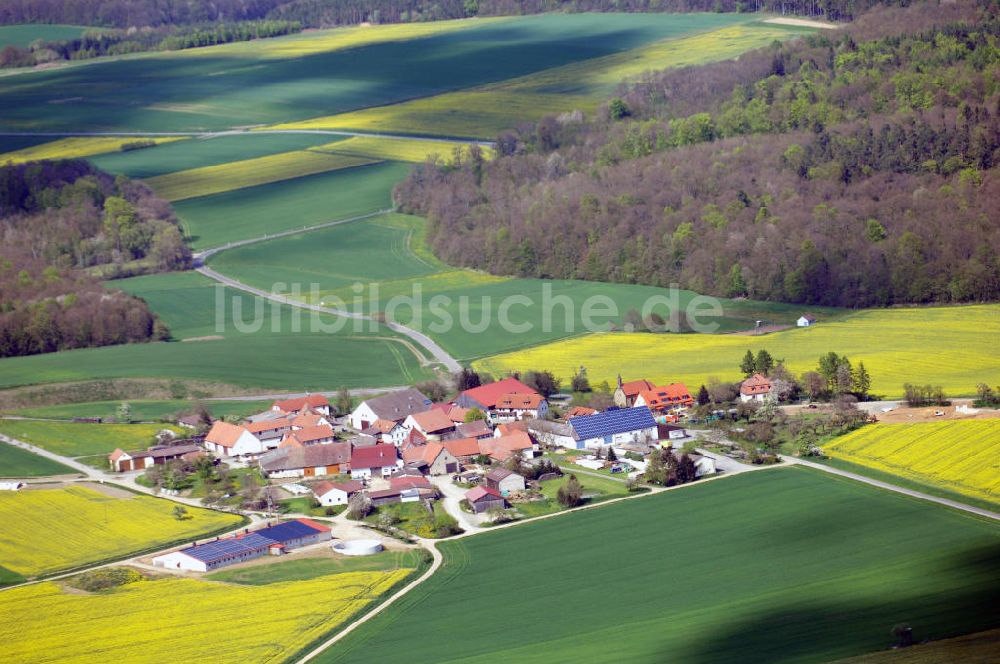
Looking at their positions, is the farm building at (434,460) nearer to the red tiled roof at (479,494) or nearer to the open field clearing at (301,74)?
the red tiled roof at (479,494)

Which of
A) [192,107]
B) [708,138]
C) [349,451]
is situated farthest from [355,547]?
[192,107]

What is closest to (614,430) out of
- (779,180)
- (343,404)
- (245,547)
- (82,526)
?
(343,404)

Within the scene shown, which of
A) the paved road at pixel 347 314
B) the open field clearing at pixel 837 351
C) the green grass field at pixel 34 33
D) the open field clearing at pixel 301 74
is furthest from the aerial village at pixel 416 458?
the green grass field at pixel 34 33

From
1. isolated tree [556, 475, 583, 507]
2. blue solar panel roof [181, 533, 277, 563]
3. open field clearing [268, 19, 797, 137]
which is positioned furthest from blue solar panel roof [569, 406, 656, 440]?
open field clearing [268, 19, 797, 137]

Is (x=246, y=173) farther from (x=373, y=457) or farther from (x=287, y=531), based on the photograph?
(x=287, y=531)

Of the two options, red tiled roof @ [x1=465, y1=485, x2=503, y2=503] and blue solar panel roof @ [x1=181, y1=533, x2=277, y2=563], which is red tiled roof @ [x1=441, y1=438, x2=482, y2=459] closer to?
red tiled roof @ [x1=465, y1=485, x2=503, y2=503]

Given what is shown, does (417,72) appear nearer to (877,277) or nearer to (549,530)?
(877,277)
